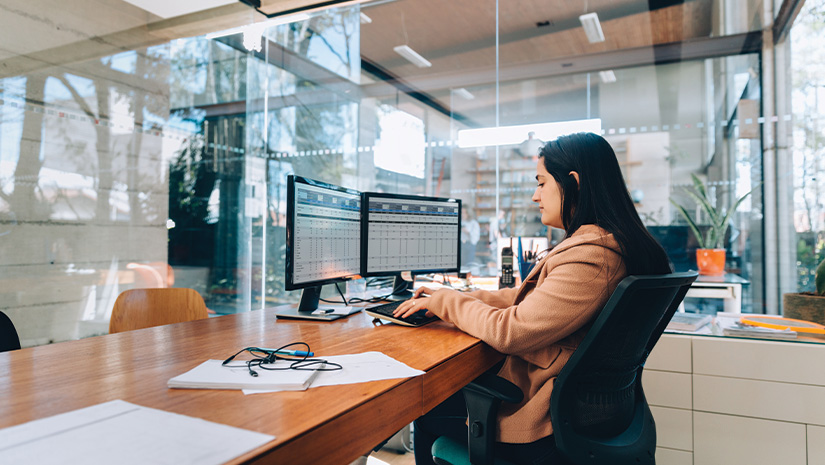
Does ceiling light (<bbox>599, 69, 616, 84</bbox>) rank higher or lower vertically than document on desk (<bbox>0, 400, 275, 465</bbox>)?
higher

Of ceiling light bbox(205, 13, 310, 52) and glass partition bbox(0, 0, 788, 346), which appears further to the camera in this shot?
ceiling light bbox(205, 13, 310, 52)

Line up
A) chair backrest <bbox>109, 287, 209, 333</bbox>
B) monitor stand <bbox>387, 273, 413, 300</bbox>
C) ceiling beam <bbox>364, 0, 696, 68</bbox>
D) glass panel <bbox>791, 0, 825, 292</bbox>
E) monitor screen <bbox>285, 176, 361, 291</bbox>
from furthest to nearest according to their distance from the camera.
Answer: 1. ceiling beam <bbox>364, 0, 696, 68</bbox>
2. glass panel <bbox>791, 0, 825, 292</bbox>
3. monitor stand <bbox>387, 273, 413, 300</bbox>
4. chair backrest <bbox>109, 287, 209, 333</bbox>
5. monitor screen <bbox>285, 176, 361, 291</bbox>

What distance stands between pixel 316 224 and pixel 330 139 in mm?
4022

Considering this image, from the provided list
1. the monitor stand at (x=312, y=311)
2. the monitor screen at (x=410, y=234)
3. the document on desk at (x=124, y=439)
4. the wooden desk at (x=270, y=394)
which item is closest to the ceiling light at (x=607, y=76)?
the monitor screen at (x=410, y=234)

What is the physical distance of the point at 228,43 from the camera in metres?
4.39

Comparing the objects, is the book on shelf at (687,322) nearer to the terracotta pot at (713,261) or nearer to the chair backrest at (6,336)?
the terracotta pot at (713,261)

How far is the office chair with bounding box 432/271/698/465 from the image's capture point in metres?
1.08

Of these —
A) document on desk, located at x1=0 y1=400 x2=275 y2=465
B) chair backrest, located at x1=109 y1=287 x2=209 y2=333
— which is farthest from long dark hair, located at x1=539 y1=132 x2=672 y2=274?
chair backrest, located at x1=109 y1=287 x2=209 y2=333

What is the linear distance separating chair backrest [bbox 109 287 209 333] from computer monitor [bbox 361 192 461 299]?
68 centimetres

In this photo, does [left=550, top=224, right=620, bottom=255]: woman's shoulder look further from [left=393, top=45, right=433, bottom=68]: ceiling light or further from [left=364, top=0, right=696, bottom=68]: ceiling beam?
[left=393, top=45, right=433, bottom=68]: ceiling light

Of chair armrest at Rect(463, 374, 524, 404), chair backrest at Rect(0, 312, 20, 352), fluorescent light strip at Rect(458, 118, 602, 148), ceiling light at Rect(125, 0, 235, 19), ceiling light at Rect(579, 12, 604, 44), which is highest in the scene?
ceiling light at Rect(579, 12, 604, 44)

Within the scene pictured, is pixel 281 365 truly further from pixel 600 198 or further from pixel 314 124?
pixel 314 124

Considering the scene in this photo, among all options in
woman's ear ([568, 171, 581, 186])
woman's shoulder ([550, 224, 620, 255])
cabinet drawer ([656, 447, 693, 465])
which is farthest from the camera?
cabinet drawer ([656, 447, 693, 465])

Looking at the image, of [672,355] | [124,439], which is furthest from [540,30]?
[124,439]
